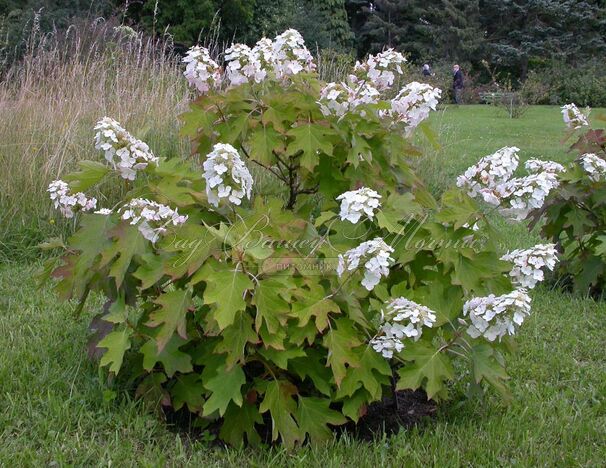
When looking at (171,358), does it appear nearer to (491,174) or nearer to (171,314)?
(171,314)

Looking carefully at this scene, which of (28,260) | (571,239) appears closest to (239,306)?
(571,239)

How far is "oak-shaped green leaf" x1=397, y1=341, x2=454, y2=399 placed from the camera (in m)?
2.46

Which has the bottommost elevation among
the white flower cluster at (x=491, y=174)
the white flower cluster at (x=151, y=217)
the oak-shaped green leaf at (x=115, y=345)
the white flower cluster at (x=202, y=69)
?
the oak-shaped green leaf at (x=115, y=345)

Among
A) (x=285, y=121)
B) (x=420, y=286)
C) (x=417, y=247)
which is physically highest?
(x=285, y=121)

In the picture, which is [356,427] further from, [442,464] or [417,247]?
[417,247]

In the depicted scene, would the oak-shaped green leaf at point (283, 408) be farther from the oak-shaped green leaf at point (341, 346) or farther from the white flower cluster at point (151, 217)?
the white flower cluster at point (151, 217)

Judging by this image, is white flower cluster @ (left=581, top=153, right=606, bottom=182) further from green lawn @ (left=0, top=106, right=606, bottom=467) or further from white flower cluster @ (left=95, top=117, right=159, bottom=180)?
white flower cluster @ (left=95, top=117, right=159, bottom=180)

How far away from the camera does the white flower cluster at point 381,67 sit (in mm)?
2945

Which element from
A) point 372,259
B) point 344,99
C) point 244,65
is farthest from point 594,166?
point 372,259

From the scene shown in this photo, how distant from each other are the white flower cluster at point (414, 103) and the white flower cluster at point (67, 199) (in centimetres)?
133

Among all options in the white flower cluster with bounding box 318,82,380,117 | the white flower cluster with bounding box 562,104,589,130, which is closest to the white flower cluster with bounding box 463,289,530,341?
the white flower cluster with bounding box 318,82,380,117

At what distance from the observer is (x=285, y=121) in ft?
9.34

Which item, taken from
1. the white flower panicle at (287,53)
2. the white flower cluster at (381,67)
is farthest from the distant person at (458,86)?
the white flower panicle at (287,53)

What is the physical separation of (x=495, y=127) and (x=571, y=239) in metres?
11.3
